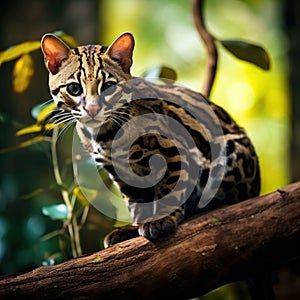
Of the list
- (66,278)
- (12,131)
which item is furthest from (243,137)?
(12,131)

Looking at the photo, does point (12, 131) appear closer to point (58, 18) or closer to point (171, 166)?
point (58, 18)

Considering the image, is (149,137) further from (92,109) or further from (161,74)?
(161,74)

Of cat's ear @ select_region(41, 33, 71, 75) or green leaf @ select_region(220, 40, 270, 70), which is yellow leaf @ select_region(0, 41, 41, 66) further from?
green leaf @ select_region(220, 40, 270, 70)

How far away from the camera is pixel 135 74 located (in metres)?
2.54

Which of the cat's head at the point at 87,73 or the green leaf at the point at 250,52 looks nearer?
the cat's head at the point at 87,73

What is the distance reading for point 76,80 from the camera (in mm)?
1786

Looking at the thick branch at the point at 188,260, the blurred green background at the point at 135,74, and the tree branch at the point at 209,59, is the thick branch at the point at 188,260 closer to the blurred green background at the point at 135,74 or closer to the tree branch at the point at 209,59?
the blurred green background at the point at 135,74

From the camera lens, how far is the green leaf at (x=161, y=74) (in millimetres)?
2448

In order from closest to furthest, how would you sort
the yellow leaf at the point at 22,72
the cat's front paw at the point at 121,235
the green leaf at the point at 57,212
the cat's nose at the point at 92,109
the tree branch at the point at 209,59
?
the cat's nose at the point at 92,109 → the cat's front paw at the point at 121,235 → the green leaf at the point at 57,212 → the yellow leaf at the point at 22,72 → the tree branch at the point at 209,59

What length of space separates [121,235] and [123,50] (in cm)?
64

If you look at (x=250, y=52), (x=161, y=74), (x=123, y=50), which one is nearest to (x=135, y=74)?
(x=161, y=74)

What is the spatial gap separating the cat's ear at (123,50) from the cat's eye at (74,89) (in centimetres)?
15

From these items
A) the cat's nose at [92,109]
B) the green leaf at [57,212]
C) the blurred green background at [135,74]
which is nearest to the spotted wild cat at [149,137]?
the cat's nose at [92,109]

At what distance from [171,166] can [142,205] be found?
215 millimetres
